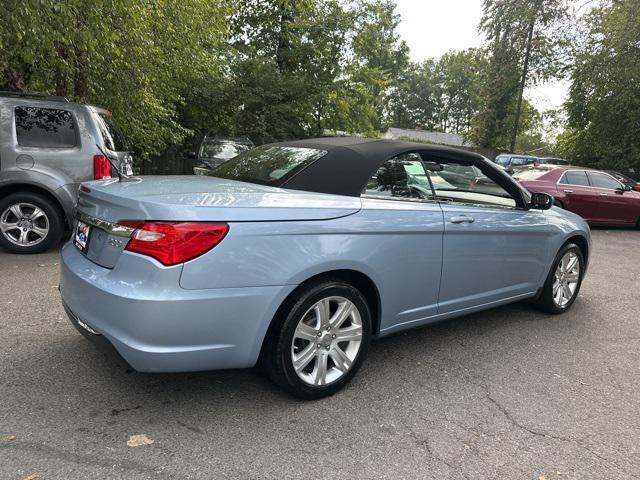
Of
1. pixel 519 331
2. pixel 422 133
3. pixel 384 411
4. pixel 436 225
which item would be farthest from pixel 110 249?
pixel 422 133

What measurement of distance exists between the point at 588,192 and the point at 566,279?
25.3 ft

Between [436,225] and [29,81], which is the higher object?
[29,81]

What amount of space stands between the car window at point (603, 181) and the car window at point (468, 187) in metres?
8.81

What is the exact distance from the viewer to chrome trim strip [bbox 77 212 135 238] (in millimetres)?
2574

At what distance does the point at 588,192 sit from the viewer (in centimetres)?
1150

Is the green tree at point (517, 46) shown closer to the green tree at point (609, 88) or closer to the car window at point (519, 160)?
the green tree at point (609, 88)

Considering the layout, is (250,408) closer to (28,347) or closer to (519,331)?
(28,347)

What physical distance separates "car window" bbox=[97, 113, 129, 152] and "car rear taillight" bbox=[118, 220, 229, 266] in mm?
4359

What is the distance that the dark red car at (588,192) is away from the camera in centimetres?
1137

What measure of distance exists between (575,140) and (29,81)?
24.2 meters

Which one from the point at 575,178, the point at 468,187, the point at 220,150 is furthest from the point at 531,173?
the point at 468,187

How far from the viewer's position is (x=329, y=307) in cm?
295

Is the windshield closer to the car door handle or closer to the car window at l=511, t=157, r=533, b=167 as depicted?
the car door handle

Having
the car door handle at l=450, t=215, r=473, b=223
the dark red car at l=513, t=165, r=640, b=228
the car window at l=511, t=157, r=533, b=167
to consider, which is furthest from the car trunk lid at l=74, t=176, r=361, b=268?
the car window at l=511, t=157, r=533, b=167
